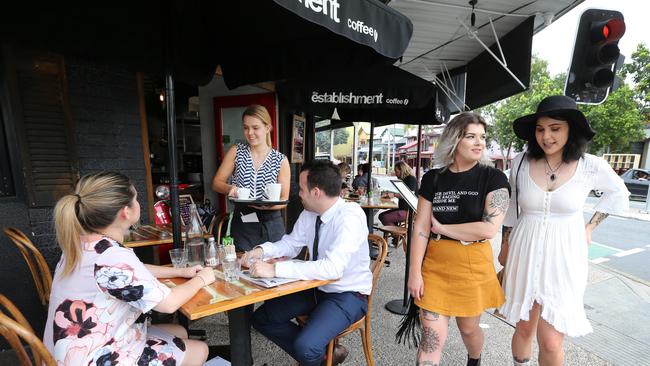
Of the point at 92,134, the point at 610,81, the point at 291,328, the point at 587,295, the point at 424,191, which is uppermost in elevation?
the point at 610,81

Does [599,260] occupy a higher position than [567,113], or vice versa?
[567,113]

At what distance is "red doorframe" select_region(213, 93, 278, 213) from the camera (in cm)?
521

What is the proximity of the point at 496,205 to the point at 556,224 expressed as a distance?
387mm

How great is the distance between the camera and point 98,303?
1.20m

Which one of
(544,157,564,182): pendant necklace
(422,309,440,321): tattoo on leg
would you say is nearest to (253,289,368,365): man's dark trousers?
(422,309,440,321): tattoo on leg

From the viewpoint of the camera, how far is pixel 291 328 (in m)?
1.96

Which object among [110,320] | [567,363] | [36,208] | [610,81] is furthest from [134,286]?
[610,81]

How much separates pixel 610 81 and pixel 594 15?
611mm

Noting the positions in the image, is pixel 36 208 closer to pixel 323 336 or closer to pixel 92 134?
pixel 92 134

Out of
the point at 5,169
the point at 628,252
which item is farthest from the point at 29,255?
the point at 628,252

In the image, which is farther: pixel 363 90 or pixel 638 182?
pixel 638 182

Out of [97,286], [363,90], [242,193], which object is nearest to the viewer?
[97,286]

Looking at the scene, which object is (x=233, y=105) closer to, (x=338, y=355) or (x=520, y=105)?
(x=338, y=355)

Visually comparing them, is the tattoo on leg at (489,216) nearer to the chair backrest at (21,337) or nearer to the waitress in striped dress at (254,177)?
the waitress in striped dress at (254,177)
